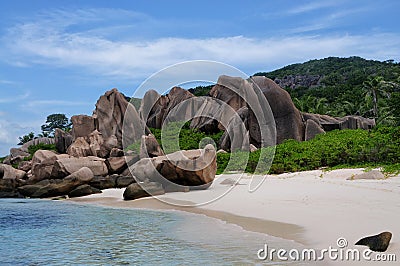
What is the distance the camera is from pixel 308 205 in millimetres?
10945

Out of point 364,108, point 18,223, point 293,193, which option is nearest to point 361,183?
point 293,193

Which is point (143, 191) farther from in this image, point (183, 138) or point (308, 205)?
point (183, 138)

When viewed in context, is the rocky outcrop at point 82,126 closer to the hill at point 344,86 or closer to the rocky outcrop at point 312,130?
the rocky outcrop at point 312,130

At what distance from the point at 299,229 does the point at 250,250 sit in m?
1.64

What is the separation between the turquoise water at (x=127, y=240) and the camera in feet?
23.6

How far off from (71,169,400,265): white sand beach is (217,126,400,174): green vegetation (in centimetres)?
137

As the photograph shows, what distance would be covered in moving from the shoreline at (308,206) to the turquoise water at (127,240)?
685 millimetres

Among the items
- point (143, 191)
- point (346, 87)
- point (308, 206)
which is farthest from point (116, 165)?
point (346, 87)

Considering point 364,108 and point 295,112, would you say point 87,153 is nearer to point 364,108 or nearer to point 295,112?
point 295,112

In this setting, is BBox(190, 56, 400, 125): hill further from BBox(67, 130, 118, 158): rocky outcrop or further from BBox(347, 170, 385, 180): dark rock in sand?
BBox(67, 130, 118, 158): rocky outcrop

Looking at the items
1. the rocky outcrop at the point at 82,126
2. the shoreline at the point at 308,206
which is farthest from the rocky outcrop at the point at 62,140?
the shoreline at the point at 308,206

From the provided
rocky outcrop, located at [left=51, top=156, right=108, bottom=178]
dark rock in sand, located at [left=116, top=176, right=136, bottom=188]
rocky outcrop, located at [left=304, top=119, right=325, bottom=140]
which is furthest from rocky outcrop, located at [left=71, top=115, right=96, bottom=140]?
rocky outcrop, located at [left=304, top=119, right=325, bottom=140]

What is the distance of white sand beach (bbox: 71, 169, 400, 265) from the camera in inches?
304

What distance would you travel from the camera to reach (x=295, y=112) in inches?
A: 1146
